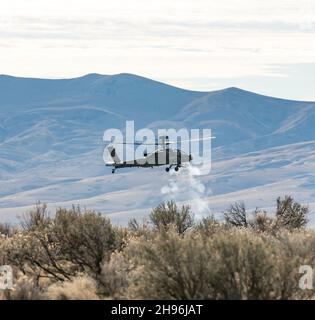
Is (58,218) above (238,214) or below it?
below

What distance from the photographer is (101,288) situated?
23.6 m

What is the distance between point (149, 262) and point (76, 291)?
360 centimetres

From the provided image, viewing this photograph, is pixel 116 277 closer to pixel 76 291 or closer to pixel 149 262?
pixel 76 291

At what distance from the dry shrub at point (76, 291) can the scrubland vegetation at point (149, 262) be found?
24 mm

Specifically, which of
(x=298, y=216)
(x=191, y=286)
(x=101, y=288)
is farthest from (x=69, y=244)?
(x=298, y=216)

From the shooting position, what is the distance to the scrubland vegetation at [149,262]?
18.9 meters

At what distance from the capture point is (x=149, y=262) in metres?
19.7

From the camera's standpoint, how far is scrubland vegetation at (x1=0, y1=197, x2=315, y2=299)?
1892 centimetres

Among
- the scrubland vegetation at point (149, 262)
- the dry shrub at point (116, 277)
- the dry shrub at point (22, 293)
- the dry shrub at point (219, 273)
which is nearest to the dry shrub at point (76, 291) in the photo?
the scrubland vegetation at point (149, 262)

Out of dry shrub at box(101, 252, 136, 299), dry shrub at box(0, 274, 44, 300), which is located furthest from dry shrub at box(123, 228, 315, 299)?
dry shrub at box(101, 252, 136, 299)

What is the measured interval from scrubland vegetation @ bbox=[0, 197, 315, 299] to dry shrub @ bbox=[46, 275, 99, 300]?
24 mm
